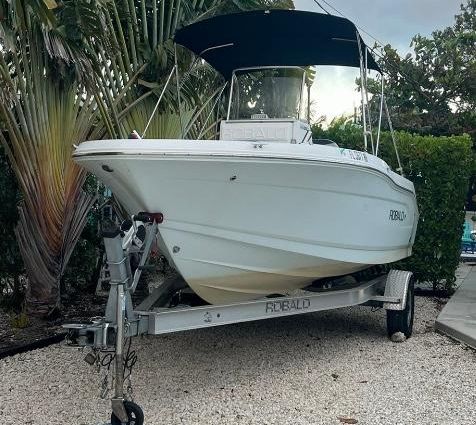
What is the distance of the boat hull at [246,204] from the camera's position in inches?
169

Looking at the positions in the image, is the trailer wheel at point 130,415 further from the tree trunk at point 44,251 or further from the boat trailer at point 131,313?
the tree trunk at point 44,251

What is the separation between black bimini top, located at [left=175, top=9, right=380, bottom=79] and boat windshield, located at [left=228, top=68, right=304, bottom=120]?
129mm

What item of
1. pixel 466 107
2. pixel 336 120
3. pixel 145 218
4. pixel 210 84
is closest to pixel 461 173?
pixel 336 120

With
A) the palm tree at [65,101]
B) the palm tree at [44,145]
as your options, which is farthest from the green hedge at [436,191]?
the palm tree at [44,145]

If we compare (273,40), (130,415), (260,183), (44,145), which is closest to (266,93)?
(273,40)

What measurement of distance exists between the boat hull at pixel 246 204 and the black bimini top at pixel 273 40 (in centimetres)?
133

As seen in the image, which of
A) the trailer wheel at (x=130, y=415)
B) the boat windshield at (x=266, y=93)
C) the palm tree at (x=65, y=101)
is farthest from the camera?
the palm tree at (x=65, y=101)

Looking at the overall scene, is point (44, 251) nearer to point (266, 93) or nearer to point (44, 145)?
point (44, 145)

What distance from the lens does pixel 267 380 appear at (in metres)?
5.18

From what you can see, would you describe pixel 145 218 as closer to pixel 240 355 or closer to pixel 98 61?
pixel 240 355

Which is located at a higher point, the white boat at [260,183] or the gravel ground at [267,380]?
the white boat at [260,183]

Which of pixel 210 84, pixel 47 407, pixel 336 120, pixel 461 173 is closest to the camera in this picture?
pixel 47 407

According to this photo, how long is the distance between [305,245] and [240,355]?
147 centimetres

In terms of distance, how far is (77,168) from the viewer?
6.71 metres
